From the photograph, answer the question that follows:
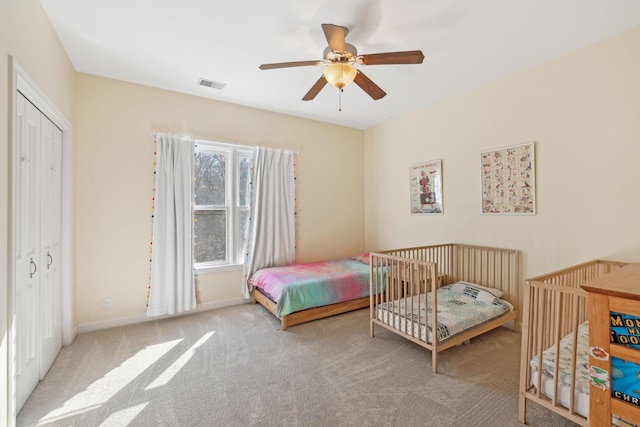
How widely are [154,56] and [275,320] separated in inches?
113

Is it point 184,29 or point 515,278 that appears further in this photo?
point 515,278

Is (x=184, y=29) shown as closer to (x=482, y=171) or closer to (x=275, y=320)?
(x=275, y=320)

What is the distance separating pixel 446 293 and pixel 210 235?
2850 millimetres

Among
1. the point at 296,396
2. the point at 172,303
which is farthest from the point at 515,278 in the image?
the point at 172,303

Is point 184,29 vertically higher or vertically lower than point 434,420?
higher

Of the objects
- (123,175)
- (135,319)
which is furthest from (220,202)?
(135,319)

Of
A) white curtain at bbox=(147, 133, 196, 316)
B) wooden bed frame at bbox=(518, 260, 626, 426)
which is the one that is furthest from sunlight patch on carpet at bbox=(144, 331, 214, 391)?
wooden bed frame at bbox=(518, 260, 626, 426)

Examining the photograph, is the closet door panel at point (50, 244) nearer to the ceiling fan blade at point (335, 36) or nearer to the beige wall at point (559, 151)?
the ceiling fan blade at point (335, 36)

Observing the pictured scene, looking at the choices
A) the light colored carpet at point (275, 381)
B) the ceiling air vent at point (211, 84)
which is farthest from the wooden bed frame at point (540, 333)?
the ceiling air vent at point (211, 84)

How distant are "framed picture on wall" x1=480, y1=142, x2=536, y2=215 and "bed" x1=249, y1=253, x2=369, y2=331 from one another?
5.41 ft

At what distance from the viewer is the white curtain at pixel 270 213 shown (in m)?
3.70

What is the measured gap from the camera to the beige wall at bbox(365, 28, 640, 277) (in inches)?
86.7

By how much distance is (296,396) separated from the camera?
6.29 feet

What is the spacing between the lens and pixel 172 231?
3166mm
